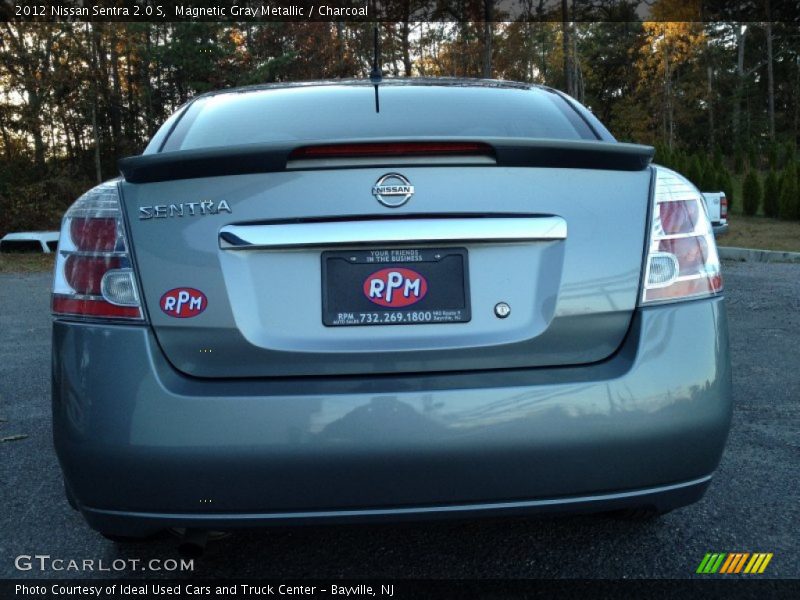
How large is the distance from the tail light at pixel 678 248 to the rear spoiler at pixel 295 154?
17 centimetres

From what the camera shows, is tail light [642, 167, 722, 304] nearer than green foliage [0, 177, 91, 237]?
Yes

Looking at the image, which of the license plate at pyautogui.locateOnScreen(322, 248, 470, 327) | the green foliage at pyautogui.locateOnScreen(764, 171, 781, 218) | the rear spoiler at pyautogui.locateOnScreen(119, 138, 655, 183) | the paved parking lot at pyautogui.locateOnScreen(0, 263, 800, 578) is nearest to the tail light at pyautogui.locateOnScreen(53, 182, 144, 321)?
the rear spoiler at pyautogui.locateOnScreen(119, 138, 655, 183)

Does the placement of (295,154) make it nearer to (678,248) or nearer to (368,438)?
(368,438)

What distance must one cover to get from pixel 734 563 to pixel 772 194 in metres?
20.6

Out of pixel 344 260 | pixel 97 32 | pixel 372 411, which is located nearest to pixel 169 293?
pixel 344 260

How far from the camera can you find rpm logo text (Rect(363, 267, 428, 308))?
1896 millimetres

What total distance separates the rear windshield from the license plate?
68 cm

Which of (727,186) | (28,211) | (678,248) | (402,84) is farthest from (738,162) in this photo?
(678,248)

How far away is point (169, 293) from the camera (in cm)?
192

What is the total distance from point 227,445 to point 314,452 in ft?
0.64

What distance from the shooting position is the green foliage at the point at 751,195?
21.3 meters

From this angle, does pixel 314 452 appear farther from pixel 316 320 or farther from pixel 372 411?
pixel 316 320

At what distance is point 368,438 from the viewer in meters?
1.81

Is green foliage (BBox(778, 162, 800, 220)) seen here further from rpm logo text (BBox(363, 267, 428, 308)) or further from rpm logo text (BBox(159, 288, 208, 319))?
rpm logo text (BBox(159, 288, 208, 319))
